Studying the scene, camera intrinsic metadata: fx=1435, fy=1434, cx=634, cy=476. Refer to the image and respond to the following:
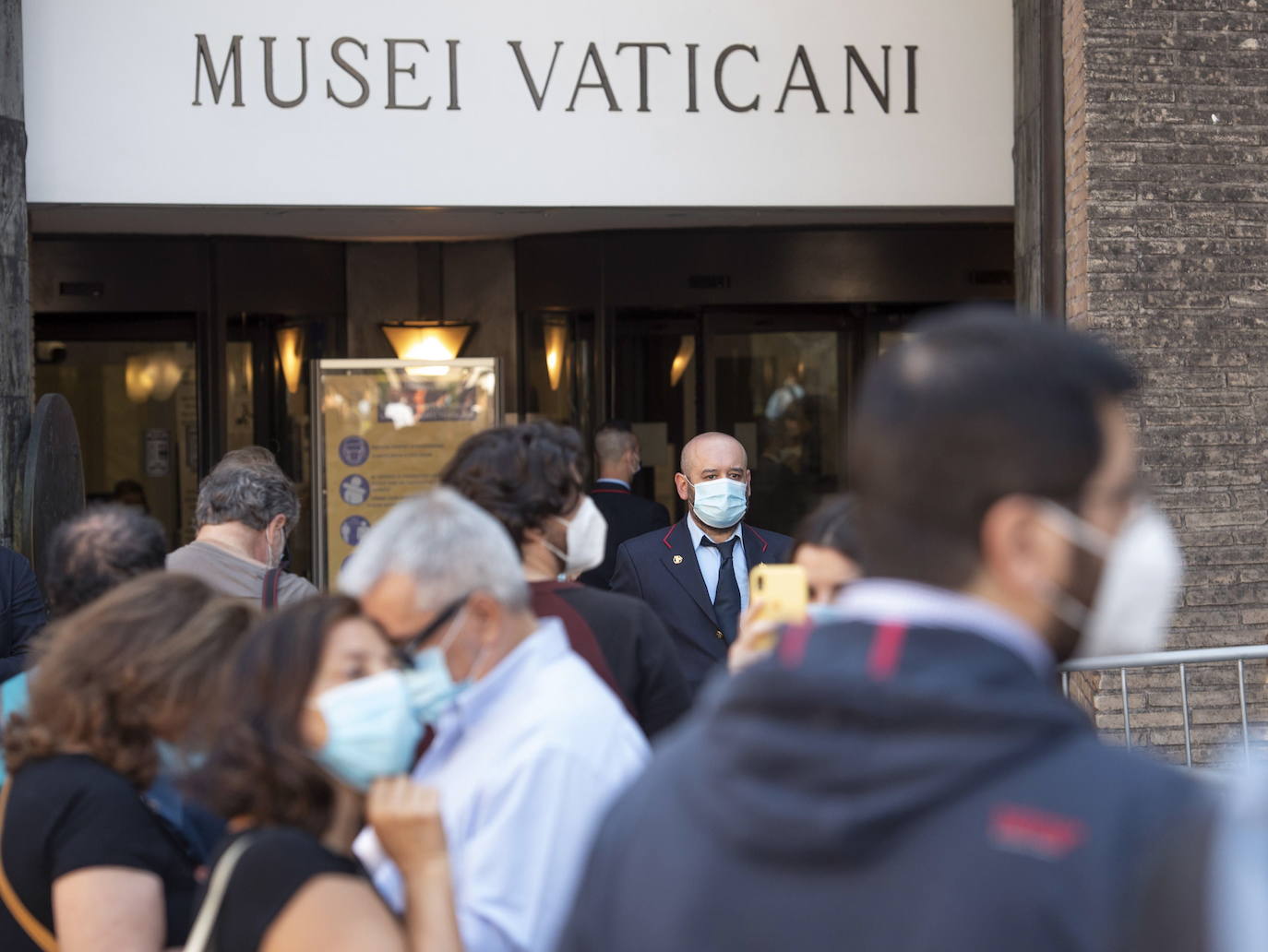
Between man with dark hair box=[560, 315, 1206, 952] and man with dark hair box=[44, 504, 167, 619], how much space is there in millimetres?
1996

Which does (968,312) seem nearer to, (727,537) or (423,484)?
(727,537)

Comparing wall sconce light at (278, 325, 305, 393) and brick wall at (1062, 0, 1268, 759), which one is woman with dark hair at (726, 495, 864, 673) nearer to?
brick wall at (1062, 0, 1268, 759)

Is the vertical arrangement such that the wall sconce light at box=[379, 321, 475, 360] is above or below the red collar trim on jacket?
above

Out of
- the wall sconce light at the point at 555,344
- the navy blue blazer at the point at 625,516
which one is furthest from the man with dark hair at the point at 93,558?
the wall sconce light at the point at 555,344

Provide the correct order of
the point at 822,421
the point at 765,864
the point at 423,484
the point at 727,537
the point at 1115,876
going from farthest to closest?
the point at 822,421 → the point at 423,484 → the point at 727,537 → the point at 765,864 → the point at 1115,876

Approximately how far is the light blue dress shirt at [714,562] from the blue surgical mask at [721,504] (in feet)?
0.16

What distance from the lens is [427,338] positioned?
10.0 m

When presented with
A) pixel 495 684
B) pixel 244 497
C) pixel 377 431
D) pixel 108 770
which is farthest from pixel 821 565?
pixel 377 431

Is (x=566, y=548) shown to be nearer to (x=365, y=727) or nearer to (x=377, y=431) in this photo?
(x=365, y=727)

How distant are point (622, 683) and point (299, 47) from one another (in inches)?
185

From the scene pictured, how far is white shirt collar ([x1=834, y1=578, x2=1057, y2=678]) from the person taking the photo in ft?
3.67

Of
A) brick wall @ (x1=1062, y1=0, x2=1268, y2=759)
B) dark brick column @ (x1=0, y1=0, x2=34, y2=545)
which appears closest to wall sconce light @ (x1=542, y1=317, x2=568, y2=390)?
dark brick column @ (x1=0, y1=0, x2=34, y2=545)

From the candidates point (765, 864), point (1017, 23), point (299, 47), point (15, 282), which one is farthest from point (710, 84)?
point (765, 864)

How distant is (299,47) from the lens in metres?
6.70
